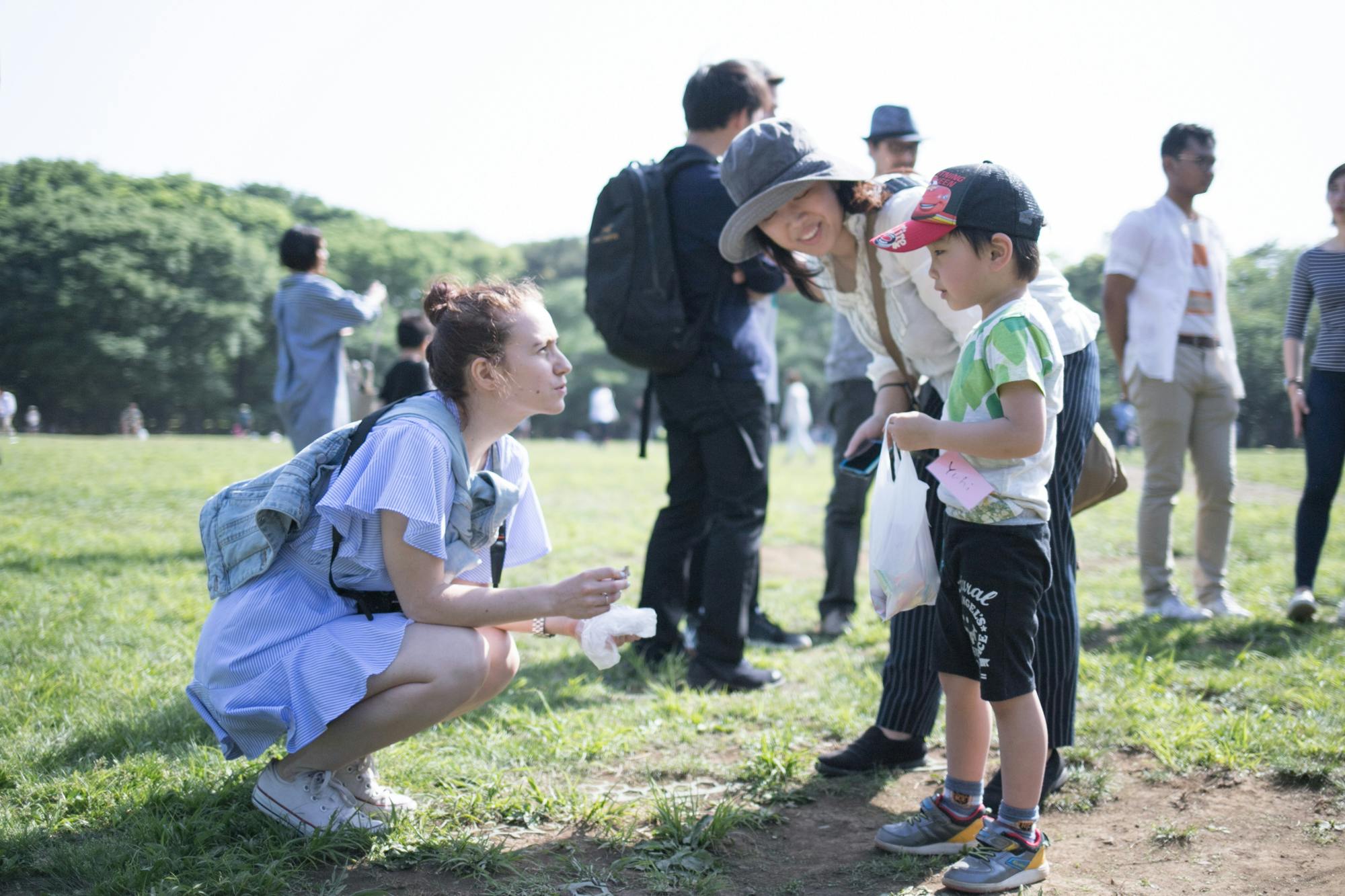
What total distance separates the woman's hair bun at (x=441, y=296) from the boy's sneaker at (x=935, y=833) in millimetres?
1669

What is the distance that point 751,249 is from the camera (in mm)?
3246

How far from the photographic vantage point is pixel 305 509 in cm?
240

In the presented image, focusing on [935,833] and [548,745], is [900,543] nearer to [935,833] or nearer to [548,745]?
[935,833]

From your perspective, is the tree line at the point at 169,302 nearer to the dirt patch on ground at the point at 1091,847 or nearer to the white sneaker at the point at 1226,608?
the white sneaker at the point at 1226,608

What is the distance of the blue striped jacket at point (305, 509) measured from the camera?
7.87ft

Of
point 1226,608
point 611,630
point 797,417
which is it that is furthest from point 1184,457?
point 797,417

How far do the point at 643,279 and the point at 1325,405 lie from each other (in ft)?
10.9

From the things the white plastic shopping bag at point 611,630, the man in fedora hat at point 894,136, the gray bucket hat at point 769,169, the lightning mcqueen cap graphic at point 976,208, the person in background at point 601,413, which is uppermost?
the man in fedora hat at point 894,136

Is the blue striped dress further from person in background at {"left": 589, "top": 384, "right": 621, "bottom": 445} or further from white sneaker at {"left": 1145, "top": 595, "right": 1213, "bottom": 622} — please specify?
person in background at {"left": 589, "top": 384, "right": 621, "bottom": 445}

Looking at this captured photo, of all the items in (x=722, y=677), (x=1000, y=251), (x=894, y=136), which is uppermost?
(x=894, y=136)

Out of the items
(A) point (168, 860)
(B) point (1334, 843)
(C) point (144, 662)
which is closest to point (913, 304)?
(B) point (1334, 843)

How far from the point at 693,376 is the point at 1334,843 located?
2453 mm

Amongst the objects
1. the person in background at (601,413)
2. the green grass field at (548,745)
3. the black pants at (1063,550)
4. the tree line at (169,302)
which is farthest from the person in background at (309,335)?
the person in background at (601,413)

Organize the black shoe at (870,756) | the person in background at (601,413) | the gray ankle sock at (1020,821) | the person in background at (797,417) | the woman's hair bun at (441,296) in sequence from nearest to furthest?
1. the gray ankle sock at (1020,821)
2. the woman's hair bun at (441,296)
3. the black shoe at (870,756)
4. the person in background at (797,417)
5. the person in background at (601,413)
